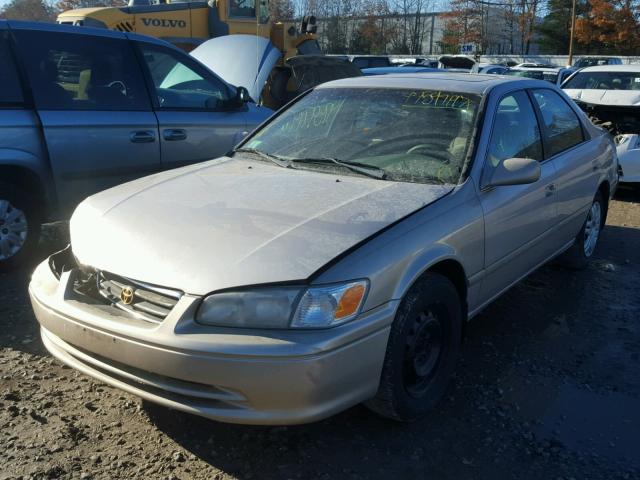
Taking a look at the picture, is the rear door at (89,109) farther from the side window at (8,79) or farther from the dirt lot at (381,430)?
the dirt lot at (381,430)

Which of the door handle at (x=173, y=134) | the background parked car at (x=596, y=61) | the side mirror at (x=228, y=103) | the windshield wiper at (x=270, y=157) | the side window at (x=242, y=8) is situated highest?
the side window at (x=242, y=8)

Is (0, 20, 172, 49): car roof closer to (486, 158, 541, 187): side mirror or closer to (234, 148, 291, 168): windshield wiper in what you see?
(234, 148, 291, 168): windshield wiper

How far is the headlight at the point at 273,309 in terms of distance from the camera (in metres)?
2.49

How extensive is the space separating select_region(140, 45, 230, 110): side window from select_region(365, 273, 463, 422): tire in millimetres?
3548

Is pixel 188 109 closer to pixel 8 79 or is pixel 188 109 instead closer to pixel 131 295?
pixel 8 79

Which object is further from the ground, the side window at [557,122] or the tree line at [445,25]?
the tree line at [445,25]

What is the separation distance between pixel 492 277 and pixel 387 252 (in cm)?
113

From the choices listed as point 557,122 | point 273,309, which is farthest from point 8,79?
point 557,122

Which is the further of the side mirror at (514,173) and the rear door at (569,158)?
the rear door at (569,158)

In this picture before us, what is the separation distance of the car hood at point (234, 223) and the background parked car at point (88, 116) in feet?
5.40

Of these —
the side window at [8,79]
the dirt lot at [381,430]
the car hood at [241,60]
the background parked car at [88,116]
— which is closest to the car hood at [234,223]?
the dirt lot at [381,430]

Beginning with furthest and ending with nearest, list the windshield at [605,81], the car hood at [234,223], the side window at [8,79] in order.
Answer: the windshield at [605,81] → the side window at [8,79] → the car hood at [234,223]

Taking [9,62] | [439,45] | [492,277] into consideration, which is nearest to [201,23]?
[9,62]

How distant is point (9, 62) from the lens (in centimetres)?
483
